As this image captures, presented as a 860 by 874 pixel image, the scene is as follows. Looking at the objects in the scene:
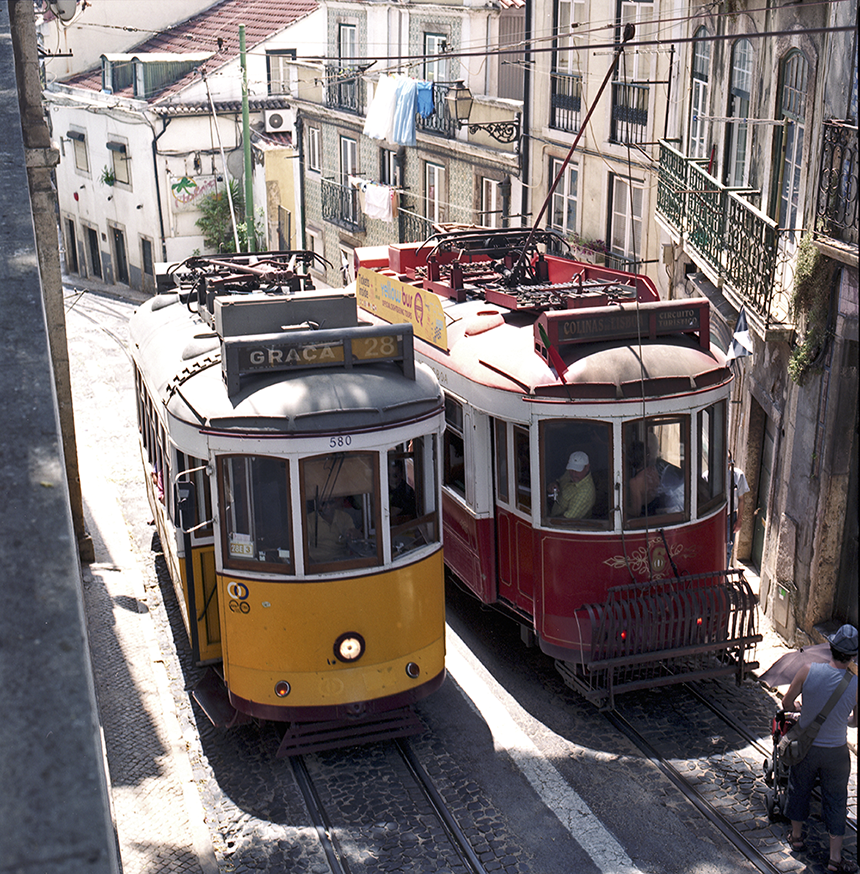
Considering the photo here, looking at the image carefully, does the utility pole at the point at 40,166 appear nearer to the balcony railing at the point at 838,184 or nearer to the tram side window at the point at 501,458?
the tram side window at the point at 501,458

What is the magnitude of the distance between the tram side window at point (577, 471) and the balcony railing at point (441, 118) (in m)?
16.0

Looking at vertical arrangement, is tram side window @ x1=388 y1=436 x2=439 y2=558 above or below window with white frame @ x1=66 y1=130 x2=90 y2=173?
below

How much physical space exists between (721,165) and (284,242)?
76.8 ft

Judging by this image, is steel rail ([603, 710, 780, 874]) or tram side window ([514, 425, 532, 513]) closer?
steel rail ([603, 710, 780, 874])

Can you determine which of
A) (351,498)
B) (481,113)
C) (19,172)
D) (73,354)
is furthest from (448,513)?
(73,354)

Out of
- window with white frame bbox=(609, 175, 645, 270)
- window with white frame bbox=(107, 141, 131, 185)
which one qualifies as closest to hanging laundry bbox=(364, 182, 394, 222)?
window with white frame bbox=(609, 175, 645, 270)

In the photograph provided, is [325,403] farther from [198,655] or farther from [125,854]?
[125,854]

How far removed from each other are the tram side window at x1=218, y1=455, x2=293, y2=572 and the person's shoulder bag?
11.7 ft

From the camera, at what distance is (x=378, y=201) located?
2698cm

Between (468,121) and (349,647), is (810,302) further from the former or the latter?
(468,121)

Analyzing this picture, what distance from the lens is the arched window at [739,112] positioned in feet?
43.7

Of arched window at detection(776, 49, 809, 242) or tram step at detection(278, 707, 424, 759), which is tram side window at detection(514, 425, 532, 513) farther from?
arched window at detection(776, 49, 809, 242)

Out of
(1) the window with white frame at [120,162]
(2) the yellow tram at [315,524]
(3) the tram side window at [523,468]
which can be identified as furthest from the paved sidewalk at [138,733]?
(1) the window with white frame at [120,162]

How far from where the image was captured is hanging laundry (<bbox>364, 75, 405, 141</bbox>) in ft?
82.6
